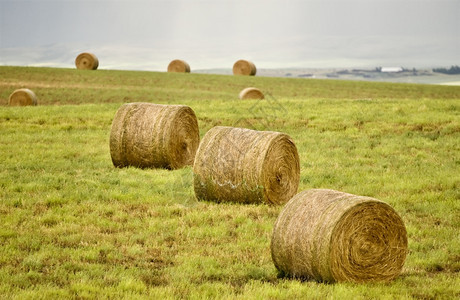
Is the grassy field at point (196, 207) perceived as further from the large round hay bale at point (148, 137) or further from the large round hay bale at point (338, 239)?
the large round hay bale at point (148, 137)

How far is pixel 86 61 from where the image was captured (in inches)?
2178

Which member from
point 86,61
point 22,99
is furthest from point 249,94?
point 86,61

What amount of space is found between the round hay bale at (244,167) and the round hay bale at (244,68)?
44061 mm

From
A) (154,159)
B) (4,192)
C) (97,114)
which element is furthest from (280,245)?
(97,114)

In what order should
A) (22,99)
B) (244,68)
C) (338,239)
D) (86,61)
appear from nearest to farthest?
1. (338,239)
2. (22,99)
3. (86,61)
4. (244,68)

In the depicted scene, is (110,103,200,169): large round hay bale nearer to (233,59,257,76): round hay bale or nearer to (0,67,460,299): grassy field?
(0,67,460,299): grassy field

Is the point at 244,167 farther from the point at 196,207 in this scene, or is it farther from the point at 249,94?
the point at 249,94

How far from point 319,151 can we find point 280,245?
35.4ft

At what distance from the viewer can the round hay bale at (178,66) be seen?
58594 mm

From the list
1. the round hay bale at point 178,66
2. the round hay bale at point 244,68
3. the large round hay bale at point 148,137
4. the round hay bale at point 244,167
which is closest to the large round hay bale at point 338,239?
the round hay bale at point 244,167

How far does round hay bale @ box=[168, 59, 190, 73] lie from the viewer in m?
58.6

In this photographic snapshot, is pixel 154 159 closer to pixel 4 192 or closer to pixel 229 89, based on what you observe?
pixel 4 192

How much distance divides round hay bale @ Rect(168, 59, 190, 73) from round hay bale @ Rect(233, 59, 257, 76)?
15.9 feet

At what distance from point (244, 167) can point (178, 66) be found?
47453 mm
